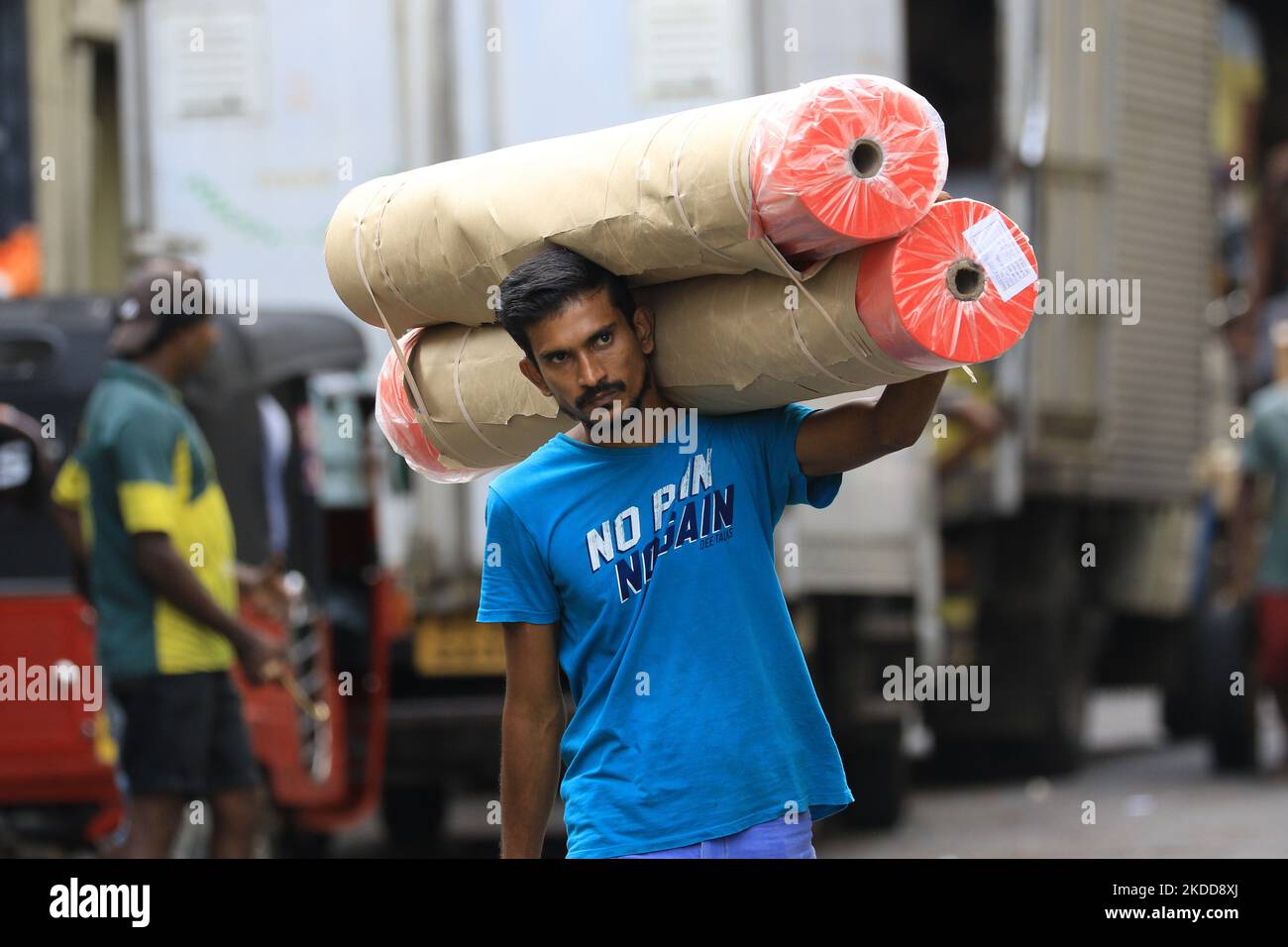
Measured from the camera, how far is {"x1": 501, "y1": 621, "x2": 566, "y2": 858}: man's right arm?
356 cm

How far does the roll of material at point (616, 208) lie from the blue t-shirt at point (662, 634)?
0.33 m

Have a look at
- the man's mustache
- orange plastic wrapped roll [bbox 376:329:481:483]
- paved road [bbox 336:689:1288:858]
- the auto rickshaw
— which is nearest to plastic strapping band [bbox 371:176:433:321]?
orange plastic wrapped roll [bbox 376:329:481:483]

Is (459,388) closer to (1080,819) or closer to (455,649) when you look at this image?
(455,649)

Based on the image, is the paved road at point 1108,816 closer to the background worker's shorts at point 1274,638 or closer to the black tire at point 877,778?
the black tire at point 877,778

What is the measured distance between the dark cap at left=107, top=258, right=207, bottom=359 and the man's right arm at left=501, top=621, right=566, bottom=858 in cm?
305

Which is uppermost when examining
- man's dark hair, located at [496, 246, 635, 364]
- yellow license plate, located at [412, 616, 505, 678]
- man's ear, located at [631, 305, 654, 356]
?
man's dark hair, located at [496, 246, 635, 364]

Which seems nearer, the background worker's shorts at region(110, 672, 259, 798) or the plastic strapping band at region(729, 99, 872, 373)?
the plastic strapping band at region(729, 99, 872, 373)

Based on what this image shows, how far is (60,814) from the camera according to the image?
7.78 meters

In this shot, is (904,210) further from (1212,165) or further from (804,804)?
(1212,165)

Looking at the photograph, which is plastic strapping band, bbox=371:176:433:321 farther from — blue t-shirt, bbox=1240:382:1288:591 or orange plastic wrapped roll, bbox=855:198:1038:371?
blue t-shirt, bbox=1240:382:1288:591

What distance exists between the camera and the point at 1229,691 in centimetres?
1120

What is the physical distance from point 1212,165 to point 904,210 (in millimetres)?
10143

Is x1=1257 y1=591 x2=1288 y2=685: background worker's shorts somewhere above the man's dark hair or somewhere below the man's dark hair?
below

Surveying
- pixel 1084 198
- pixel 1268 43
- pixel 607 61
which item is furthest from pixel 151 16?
pixel 1268 43
